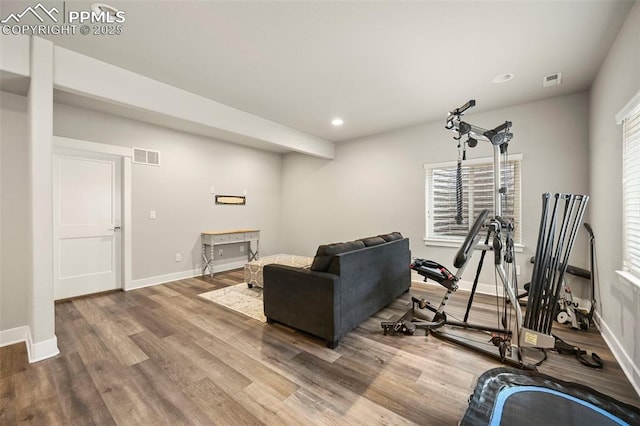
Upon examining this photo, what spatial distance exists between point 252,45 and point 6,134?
2.55 metres

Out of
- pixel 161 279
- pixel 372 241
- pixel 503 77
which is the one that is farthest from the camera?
pixel 161 279

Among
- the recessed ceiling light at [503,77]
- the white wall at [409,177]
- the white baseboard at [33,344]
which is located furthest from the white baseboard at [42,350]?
the recessed ceiling light at [503,77]

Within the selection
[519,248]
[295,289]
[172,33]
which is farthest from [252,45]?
[519,248]

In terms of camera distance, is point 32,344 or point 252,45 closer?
point 32,344

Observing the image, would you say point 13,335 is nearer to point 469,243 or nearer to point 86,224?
point 86,224

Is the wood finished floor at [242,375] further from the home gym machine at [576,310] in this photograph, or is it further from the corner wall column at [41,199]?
the corner wall column at [41,199]

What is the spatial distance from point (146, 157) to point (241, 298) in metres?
2.73

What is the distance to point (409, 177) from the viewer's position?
4.46 m

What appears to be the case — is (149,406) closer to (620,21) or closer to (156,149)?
(156,149)

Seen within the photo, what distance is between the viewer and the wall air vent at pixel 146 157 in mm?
4047

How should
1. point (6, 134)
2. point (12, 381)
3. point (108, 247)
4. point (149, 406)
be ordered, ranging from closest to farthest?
1. point (149, 406)
2. point (12, 381)
3. point (6, 134)
4. point (108, 247)

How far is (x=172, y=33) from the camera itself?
214cm

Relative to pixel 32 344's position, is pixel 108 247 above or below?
above

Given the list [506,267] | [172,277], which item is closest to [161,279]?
[172,277]
